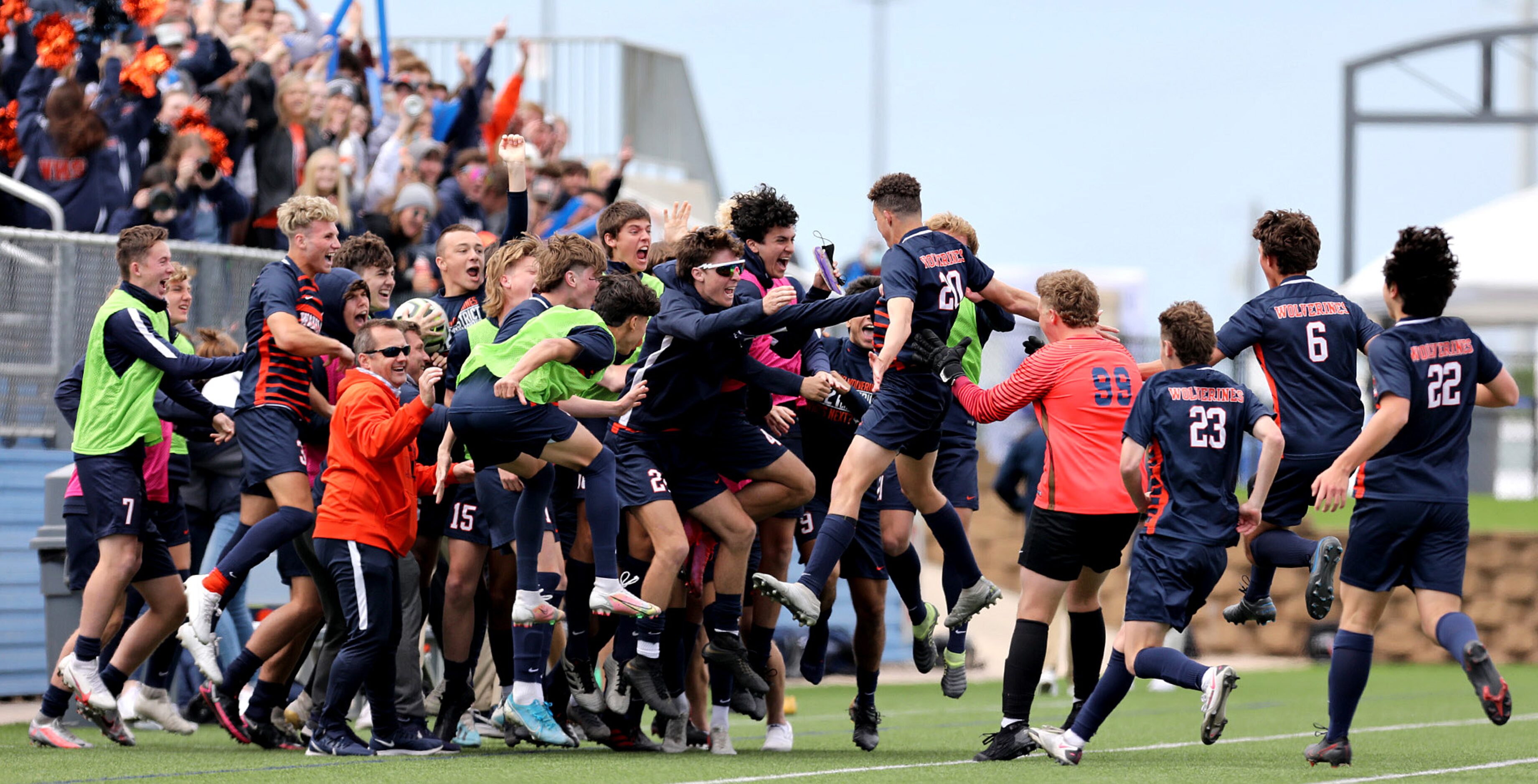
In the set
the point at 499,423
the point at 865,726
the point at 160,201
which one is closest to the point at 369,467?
the point at 499,423

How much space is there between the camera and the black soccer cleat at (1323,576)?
714cm

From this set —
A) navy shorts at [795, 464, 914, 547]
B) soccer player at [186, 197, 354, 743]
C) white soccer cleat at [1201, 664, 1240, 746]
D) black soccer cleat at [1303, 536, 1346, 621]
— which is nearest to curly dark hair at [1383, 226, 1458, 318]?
black soccer cleat at [1303, 536, 1346, 621]

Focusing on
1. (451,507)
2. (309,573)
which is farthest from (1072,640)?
(309,573)

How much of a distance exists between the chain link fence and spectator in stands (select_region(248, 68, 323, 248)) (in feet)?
5.15

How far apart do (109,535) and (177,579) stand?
475 millimetres

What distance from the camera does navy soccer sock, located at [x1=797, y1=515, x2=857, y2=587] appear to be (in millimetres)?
7828

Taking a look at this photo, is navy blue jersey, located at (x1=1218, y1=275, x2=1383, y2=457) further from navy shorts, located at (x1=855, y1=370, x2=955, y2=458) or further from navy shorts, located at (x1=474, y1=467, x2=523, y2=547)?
navy shorts, located at (x1=474, y1=467, x2=523, y2=547)

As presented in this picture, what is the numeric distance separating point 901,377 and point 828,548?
0.85m

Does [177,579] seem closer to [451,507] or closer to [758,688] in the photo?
[451,507]

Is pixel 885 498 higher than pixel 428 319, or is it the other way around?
pixel 428 319

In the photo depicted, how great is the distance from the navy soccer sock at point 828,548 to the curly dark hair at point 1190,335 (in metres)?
1.69

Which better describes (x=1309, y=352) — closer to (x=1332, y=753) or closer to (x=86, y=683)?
(x=1332, y=753)

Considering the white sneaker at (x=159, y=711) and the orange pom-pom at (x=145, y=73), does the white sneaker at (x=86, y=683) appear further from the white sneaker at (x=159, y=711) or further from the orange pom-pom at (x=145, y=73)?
the orange pom-pom at (x=145, y=73)

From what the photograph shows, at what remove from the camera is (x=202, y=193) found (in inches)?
480
